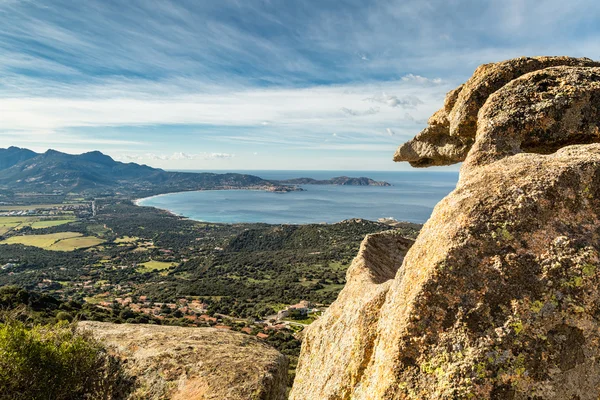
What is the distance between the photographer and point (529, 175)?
18.9ft

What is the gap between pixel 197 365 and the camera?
11281 mm

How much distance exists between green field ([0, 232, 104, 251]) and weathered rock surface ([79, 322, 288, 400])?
19146cm

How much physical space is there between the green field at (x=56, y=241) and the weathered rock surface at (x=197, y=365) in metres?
191

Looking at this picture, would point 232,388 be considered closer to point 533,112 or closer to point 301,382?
point 301,382

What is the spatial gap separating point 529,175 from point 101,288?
413 feet

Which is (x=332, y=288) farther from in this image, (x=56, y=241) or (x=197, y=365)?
(x=56, y=241)

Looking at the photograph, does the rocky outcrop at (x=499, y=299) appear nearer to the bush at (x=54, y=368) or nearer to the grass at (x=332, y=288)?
the bush at (x=54, y=368)

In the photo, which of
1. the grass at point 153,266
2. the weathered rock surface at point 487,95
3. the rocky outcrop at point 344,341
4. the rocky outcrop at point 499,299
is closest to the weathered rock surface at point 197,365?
the rocky outcrop at point 344,341

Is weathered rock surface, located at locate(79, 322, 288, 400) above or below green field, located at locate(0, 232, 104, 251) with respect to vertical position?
above

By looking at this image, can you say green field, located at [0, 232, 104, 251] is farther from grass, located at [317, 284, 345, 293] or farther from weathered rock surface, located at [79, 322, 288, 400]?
weathered rock surface, located at [79, 322, 288, 400]

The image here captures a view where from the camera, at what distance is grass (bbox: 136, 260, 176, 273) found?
138m

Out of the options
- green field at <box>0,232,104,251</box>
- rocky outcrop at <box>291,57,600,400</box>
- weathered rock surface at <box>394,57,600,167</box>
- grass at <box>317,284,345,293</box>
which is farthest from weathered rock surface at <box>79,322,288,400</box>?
green field at <box>0,232,104,251</box>

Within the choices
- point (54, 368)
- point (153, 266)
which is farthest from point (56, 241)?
point (54, 368)

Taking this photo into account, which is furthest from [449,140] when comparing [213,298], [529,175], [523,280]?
[213,298]
